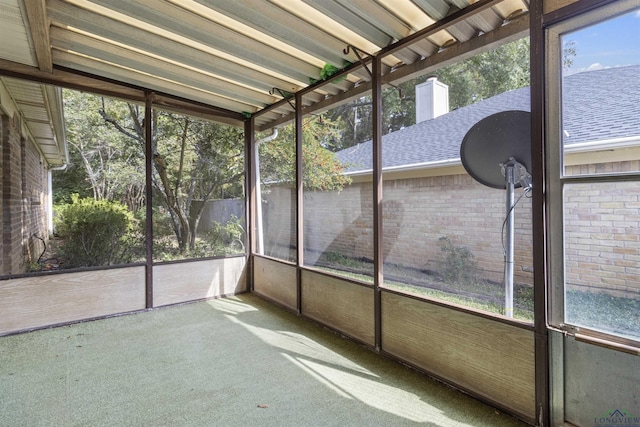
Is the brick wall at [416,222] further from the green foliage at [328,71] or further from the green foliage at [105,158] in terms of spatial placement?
the green foliage at [105,158]

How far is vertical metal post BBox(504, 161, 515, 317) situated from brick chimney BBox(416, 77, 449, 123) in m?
1.55

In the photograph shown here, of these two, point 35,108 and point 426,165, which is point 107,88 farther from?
point 426,165

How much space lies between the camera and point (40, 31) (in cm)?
257

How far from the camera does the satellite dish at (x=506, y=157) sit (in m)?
2.22

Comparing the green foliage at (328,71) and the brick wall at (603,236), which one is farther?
the green foliage at (328,71)

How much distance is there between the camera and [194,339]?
10.8 feet

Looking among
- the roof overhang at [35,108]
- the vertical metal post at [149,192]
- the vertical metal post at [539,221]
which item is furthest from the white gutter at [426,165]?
the roof overhang at [35,108]

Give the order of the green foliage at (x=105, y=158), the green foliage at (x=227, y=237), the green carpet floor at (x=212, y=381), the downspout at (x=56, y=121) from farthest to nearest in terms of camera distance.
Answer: the green foliage at (x=227, y=237) < the green foliage at (x=105, y=158) < the downspout at (x=56, y=121) < the green carpet floor at (x=212, y=381)

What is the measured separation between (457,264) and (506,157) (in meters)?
1.24

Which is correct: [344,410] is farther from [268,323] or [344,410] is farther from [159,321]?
[159,321]

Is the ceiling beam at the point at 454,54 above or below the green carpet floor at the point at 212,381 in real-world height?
above

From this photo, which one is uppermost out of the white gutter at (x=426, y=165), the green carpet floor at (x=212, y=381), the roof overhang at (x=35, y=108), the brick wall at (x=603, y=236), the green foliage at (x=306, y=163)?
the roof overhang at (x=35, y=108)

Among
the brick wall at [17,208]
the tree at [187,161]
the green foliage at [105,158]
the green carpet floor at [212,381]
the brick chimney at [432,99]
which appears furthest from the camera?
the tree at [187,161]

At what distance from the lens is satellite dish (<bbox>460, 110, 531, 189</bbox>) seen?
86.9 inches
